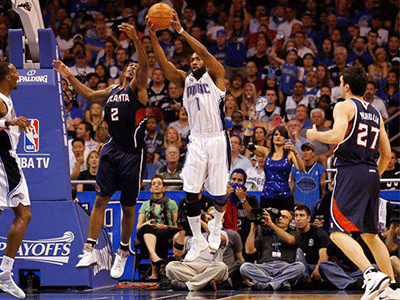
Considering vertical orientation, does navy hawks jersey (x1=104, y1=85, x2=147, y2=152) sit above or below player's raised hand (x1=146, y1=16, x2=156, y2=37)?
below

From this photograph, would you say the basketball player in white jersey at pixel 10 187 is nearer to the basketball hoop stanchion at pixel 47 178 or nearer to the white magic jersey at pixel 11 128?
the white magic jersey at pixel 11 128

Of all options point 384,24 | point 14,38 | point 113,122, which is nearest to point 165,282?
point 113,122

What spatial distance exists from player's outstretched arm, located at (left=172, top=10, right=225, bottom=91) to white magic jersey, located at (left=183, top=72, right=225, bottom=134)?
84mm

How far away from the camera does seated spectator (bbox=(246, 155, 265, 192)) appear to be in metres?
13.2

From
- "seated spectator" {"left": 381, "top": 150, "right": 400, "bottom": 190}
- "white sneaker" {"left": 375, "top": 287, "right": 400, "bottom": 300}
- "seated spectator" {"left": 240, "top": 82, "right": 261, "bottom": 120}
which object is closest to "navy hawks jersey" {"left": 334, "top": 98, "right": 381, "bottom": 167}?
"white sneaker" {"left": 375, "top": 287, "right": 400, "bottom": 300}


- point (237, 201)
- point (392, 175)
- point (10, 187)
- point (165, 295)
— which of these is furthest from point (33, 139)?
point (392, 175)

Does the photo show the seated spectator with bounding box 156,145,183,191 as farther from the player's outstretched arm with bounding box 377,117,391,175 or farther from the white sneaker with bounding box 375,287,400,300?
the white sneaker with bounding box 375,287,400,300

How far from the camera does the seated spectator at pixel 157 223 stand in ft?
40.7

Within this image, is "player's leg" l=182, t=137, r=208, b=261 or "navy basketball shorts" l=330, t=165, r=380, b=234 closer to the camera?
"navy basketball shorts" l=330, t=165, r=380, b=234

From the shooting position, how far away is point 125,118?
9203mm

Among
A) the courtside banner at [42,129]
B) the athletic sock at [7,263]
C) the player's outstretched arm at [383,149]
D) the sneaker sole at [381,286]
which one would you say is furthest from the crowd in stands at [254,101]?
the sneaker sole at [381,286]

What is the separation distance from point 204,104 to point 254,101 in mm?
6160

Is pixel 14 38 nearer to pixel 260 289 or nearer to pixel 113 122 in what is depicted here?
pixel 113 122

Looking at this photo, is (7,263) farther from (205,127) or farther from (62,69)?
(205,127)
